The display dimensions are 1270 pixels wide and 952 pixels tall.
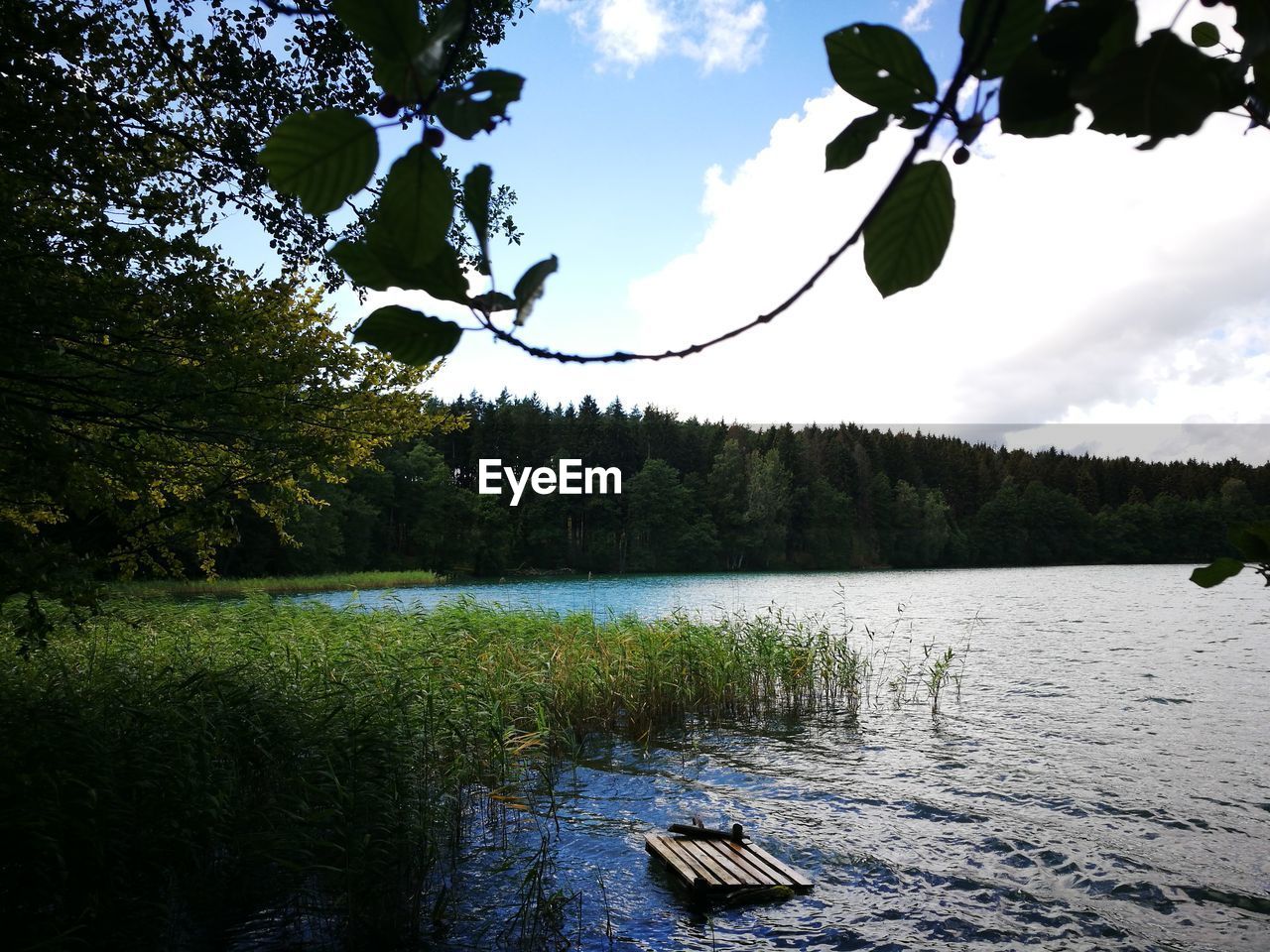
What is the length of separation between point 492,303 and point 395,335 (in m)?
0.06

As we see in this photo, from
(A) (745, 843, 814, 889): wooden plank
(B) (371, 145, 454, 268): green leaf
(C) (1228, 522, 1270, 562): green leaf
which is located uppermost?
(B) (371, 145, 454, 268): green leaf

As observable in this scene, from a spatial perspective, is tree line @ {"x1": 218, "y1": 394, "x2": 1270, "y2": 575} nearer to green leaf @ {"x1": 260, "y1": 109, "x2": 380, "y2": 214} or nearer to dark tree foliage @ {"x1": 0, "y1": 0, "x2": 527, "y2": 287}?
dark tree foliage @ {"x1": 0, "y1": 0, "x2": 527, "y2": 287}

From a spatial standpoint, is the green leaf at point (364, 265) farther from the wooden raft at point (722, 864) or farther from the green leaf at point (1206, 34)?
the wooden raft at point (722, 864)

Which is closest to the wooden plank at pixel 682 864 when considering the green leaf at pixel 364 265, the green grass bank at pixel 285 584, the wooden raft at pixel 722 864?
the wooden raft at pixel 722 864

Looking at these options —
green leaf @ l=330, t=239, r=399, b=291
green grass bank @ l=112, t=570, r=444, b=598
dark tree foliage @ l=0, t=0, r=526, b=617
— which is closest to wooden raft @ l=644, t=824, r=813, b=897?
dark tree foliage @ l=0, t=0, r=526, b=617

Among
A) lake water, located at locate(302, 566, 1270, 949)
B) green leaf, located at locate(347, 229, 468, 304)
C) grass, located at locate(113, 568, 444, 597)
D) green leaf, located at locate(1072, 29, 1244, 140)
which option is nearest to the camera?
green leaf, located at locate(1072, 29, 1244, 140)

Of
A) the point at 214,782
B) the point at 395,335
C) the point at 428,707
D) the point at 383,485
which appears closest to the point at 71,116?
the point at 214,782

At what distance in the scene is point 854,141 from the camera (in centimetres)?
58

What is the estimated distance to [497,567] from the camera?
56.5 m

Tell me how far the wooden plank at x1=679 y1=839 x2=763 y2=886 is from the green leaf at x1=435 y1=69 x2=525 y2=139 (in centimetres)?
638

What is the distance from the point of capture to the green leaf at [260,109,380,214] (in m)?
0.42

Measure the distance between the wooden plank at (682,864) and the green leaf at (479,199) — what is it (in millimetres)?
6242

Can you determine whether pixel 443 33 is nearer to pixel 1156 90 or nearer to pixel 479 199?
pixel 479 199

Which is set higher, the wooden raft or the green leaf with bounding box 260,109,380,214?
the green leaf with bounding box 260,109,380,214
